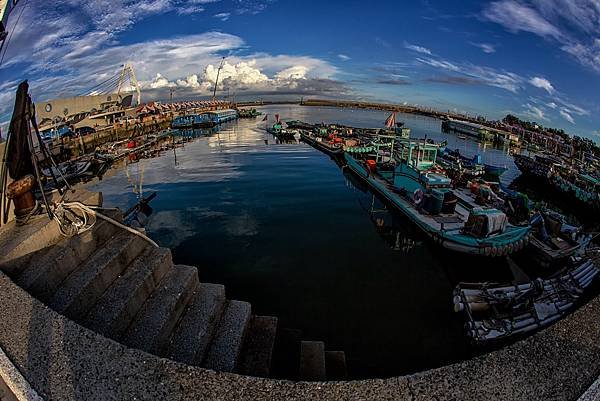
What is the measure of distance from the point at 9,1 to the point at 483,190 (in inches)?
908

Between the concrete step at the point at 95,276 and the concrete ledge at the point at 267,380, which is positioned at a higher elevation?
the concrete ledge at the point at 267,380

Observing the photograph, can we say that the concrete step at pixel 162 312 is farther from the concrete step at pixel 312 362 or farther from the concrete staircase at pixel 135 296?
the concrete step at pixel 312 362

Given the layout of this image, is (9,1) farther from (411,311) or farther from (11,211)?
(411,311)

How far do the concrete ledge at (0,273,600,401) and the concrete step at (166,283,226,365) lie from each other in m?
1.84

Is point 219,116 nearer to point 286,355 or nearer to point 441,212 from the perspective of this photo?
point 441,212

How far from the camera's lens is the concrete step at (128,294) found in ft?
12.3

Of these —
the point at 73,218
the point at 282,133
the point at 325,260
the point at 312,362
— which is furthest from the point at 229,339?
the point at 282,133

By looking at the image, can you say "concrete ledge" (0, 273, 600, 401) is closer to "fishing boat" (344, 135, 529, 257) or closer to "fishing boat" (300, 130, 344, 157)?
"fishing boat" (344, 135, 529, 257)

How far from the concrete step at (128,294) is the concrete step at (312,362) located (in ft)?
8.75

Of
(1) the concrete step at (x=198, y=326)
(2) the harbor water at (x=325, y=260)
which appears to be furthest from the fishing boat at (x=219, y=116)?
(1) the concrete step at (x=198, y=326)

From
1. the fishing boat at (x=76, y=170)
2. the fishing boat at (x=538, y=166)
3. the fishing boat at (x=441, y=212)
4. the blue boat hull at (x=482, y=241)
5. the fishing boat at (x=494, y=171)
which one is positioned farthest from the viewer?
the fishing boat at (x=494, y=171)

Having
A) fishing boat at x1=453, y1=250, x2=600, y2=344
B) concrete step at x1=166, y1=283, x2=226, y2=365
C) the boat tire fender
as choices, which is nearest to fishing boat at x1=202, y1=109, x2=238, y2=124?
the boat tire fender

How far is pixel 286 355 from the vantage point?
5.74 metres

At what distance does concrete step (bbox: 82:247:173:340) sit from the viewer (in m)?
3.74
